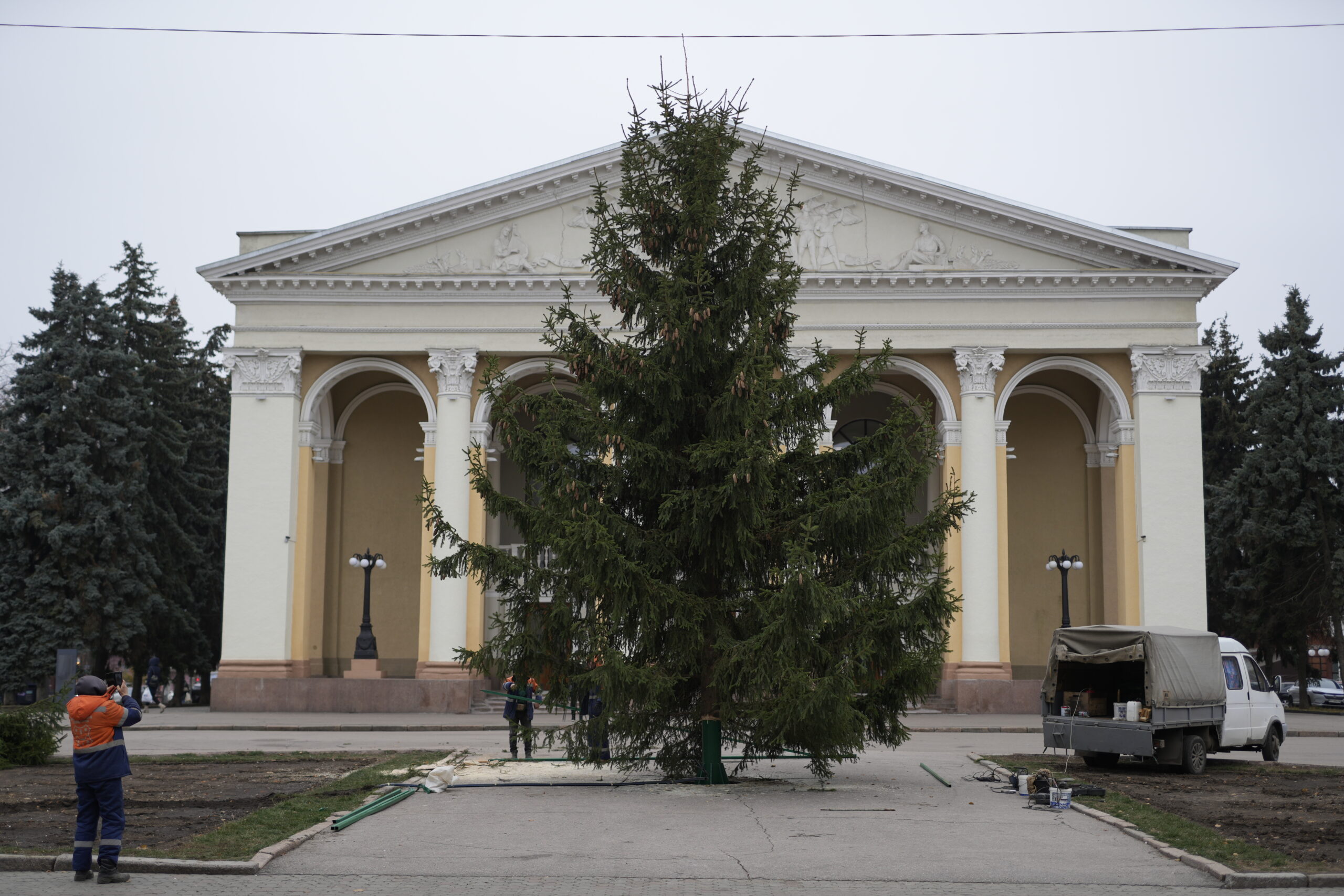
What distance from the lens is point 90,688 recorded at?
9.66 m

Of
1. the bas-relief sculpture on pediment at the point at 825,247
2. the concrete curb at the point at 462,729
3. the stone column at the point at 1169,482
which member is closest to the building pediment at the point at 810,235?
the bas-relief sculpture on pediment at the point at 825,247

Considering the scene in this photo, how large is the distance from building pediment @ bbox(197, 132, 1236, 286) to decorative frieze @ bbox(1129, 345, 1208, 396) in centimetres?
192

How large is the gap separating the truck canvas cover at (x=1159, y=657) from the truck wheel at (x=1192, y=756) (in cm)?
48

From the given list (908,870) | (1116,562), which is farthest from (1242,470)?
(908,870)

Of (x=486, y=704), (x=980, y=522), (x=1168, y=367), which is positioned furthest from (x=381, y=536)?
(x=1168, y=367)

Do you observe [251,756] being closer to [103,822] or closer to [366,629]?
[103,822]

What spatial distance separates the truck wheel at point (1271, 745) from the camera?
2027cm

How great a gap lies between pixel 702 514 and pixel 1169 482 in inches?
910

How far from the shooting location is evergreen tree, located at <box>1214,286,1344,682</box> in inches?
1638

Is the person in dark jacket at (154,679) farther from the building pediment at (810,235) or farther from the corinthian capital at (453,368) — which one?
the corinthian capital at (453,368)

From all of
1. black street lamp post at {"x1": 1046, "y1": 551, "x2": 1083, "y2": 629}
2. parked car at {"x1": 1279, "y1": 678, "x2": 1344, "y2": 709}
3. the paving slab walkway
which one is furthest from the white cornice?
the paving slab walkway

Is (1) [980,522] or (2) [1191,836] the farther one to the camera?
(1) [980,522]

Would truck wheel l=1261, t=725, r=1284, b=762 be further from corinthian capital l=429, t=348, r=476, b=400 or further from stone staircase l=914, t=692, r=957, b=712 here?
corinthian capital l=429, t=348, r=476, b=400

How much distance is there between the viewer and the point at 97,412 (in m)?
40.7
